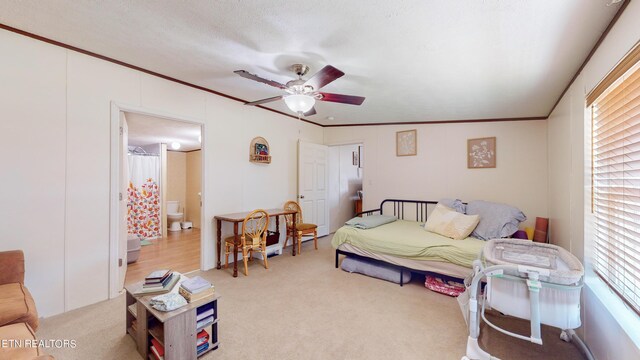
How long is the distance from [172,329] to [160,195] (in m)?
4.63

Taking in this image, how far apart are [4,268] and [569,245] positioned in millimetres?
4669

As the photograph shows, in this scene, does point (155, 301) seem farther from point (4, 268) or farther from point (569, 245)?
point (569, 245)

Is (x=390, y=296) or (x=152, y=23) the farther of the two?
(x=390, y=296)

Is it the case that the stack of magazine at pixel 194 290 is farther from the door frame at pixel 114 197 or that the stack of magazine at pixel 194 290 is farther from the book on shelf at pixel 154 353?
the door frame at pixel 114 197

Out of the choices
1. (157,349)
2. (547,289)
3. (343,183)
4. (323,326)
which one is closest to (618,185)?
(547,289)

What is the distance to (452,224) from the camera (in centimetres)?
321

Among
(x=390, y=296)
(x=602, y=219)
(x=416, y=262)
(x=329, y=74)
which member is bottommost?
(x=390, y=296)

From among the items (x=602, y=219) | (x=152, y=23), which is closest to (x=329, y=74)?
(x=152, y=23)

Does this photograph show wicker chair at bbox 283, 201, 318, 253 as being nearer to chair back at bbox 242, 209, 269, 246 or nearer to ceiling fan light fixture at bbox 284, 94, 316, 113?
chair back at bbox 242, 209, 269, 246

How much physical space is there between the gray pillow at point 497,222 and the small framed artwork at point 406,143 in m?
1.55

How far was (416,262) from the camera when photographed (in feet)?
9.46

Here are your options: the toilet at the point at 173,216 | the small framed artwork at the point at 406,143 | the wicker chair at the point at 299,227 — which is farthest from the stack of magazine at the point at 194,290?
the toilet at the point at 173,216

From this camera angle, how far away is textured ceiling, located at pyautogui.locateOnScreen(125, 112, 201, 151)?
3.94 metres

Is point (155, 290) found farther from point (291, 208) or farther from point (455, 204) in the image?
point (455, 204)
